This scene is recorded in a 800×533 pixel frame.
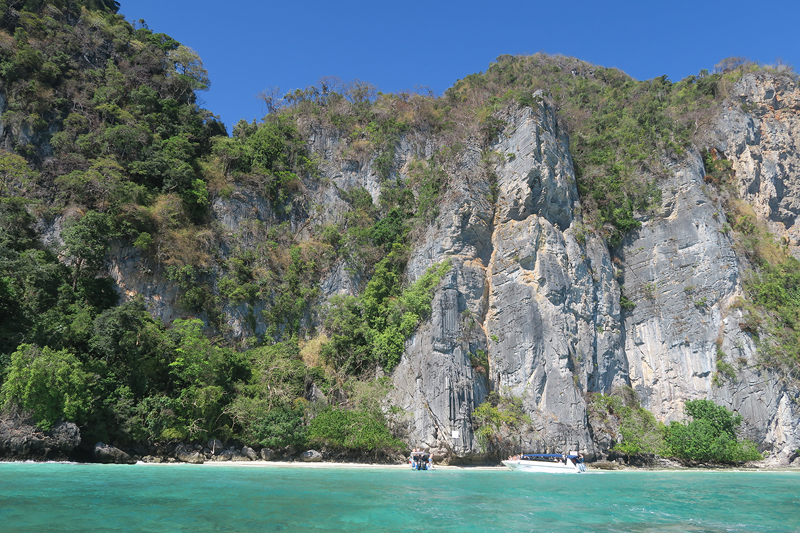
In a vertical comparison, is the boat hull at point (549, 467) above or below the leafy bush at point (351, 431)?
below

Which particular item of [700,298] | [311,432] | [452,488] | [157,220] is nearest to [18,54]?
[157,220]

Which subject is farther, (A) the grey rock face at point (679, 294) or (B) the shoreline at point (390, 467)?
(A) the grey rock face at point (679, 294)

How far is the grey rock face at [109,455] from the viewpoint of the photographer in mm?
21938

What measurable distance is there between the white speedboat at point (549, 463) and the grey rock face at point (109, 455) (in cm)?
2037

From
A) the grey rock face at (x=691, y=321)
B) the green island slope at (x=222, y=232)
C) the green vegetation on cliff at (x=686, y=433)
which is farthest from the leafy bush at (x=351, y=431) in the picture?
the grey rock face at (x=691, y=321)

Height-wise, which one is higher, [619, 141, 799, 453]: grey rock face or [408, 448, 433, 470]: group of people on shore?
[619, 141, 799, 453]: grey rock face

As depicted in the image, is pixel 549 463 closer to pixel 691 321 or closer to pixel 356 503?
pixel 356 503

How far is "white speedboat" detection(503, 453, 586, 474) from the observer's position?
25.4m

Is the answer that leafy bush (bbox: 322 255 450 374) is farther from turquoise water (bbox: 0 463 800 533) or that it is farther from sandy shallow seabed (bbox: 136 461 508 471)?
turquoise water (bbox: 0 463 800 533)

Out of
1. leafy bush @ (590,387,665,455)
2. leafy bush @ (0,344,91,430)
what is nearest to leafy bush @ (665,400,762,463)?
leafy bush @ (590,387,665,455)

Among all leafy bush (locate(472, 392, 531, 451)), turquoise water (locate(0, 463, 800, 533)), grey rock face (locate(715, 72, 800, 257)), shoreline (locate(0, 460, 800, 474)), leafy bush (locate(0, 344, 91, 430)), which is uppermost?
grey rock face (locate(715, 72, 800, 257))

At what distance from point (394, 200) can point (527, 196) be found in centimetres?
1178

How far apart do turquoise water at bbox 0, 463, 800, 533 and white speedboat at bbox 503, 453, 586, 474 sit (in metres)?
5.35

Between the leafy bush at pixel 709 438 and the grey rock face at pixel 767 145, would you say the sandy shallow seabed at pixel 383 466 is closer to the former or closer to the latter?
the leafy bush at pixel 709 438
